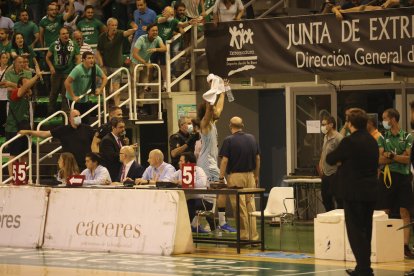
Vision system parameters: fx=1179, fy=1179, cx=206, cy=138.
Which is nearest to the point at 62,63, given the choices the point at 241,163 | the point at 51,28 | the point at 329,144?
the point at 51,28

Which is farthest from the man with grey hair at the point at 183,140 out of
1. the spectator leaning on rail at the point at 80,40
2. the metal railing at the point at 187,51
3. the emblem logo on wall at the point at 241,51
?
the spectator leaning on rail at the point at 80,40

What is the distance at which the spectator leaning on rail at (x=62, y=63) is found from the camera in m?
23.1

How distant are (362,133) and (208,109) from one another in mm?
4238

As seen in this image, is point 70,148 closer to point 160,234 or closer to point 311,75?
point 160,234

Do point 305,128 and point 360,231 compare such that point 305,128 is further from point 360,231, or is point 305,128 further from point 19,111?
point 360,231

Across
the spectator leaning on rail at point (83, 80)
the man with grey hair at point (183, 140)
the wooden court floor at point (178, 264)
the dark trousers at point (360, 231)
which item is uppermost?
the spectator leaning on rail at point (83, 80)

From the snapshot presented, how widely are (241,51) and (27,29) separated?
255 inches

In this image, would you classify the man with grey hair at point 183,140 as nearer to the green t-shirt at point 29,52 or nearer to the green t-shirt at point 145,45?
the green t-shirt at point 145,45

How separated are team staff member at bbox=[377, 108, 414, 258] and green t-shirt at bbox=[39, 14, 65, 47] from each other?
36.9ft

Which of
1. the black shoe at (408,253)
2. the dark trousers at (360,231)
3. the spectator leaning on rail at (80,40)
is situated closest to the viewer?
the dark trousers at (360,231)

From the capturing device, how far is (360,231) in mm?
13180

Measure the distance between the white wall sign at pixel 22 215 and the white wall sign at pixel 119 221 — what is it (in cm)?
15

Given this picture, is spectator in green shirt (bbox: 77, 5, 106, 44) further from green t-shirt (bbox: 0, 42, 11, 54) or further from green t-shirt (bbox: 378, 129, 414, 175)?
green t-shirt (bbox: 378, 129, 414, 175)

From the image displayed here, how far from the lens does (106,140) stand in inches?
740
